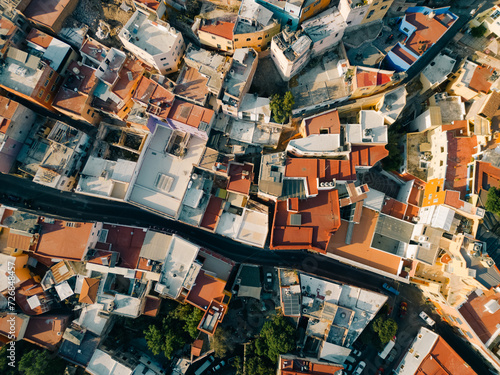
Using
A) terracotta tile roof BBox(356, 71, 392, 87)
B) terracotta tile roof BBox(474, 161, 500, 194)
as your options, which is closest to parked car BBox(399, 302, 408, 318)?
terracotta tile roof BBox(474, 161, 500, 194)

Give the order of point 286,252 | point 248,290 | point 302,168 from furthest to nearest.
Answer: point 286,252 → point 248,290 → point 302,168

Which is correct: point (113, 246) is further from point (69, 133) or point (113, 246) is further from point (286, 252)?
point (286, 252)

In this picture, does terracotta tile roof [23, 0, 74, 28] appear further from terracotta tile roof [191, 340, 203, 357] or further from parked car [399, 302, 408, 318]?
parked car [399, 302, 408, 318]

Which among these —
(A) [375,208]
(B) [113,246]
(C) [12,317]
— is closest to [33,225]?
(B) [113,246]

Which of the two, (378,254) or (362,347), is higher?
(378,254)

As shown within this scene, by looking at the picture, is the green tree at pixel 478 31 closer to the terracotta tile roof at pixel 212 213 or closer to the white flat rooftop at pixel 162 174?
the white flat rooftop at pixel 162 174
